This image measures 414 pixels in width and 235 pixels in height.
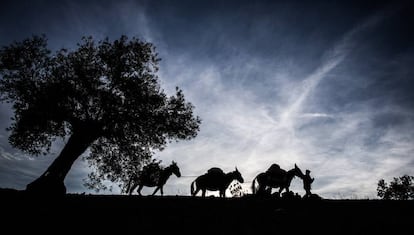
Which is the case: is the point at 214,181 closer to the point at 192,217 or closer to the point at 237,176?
the point at 237,176

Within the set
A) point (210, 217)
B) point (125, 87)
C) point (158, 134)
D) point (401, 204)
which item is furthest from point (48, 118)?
point (401, 204)

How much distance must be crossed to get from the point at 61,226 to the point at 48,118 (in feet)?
71.4

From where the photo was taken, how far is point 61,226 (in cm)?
720

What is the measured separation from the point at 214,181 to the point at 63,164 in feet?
47.7

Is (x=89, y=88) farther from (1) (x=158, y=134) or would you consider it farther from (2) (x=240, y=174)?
(2) (x=240, y=174)

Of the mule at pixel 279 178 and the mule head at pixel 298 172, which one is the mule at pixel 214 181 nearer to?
the mule at pixel 279 178

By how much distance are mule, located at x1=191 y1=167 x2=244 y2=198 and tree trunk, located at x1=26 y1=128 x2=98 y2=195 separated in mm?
11687

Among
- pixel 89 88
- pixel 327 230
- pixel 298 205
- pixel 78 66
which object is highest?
pixel 78 66

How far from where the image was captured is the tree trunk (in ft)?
57.8

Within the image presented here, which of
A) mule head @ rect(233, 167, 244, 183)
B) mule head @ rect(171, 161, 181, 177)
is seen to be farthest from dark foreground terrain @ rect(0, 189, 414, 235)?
mule head @ rect(171, 161, 181, 177)

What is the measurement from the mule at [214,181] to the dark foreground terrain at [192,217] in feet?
35.4

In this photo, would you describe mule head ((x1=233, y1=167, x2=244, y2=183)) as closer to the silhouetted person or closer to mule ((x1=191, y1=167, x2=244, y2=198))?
mule ((x1=191, y1=167, x2=244, y2=198))

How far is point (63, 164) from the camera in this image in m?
22.5

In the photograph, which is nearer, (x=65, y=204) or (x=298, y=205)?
(x=65, y=204)
